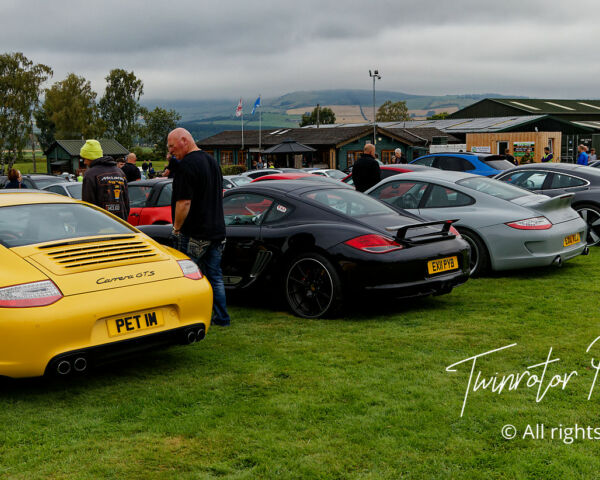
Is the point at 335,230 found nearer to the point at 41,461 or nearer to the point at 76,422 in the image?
the point at 76,422

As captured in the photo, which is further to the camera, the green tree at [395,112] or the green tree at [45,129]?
the green tree at [395,112]

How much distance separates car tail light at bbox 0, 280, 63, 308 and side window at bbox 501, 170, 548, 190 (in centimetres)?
974

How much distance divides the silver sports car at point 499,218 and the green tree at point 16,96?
7082 centimetres

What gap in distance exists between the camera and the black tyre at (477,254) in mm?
8711

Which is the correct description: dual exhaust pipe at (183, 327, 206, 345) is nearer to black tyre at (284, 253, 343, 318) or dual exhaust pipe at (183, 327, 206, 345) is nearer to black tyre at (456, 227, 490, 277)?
black tyre at (284, 253, 343, 318)

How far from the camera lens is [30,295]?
4367 millimetres

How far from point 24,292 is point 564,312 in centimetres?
503

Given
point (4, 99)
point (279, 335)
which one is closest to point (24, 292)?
point (279, 335)

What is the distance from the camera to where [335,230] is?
264 inches

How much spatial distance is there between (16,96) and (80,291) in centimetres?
7546

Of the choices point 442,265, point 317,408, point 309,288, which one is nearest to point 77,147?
point 309,288

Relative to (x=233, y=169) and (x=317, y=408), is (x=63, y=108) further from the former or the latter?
(x=317, y=408)

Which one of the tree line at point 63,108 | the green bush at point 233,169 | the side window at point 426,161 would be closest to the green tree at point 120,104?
the tree line at point 63,108

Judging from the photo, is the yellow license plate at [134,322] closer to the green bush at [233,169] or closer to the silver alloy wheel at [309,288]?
the silver alloy wheel at [309,288]
